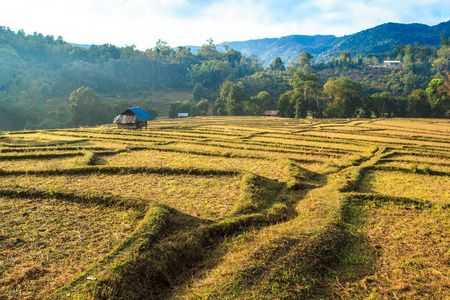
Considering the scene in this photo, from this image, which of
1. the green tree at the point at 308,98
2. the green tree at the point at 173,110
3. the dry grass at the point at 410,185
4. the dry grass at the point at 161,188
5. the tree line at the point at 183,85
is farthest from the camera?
the green tree at the point at 173,110

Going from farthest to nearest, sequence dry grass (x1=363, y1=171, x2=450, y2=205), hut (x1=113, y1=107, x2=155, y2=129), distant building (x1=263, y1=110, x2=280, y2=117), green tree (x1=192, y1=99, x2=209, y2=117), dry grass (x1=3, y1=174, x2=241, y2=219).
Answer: green tree (x1=192, y1=99, x2=209, y2=117) → distant building (x1=263, y1=110, x2=280, y2=117) → hut (x1=113, y1=107, x2=155, y2=129) → dry grass (x1=363, y1=171, x2=450, y2=205) → dry grass (x1=3, y1=174, x2=241, y2=219)

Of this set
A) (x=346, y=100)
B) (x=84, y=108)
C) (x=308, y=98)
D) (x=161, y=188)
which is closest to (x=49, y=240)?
(x=161, y=188)

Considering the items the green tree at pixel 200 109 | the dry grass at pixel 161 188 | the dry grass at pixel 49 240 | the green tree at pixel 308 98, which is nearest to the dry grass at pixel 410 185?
the dry grass at pixel 161 188

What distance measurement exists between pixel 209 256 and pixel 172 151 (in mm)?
10652

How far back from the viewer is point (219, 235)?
562 cm

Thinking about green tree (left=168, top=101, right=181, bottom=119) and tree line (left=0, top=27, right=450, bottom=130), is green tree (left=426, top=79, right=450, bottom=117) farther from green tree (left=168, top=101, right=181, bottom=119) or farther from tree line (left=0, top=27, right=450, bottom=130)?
green tree (left=168, top=101, right=181, bottom=119)

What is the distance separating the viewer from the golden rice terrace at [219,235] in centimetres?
398

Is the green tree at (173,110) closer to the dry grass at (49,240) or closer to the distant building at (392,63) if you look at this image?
the dry grass at (49,240)

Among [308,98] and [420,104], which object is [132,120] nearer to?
[308,98]

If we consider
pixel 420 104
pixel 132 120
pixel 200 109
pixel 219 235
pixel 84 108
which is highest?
pixel 420 104

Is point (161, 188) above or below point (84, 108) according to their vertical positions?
below

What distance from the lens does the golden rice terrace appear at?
157 inches

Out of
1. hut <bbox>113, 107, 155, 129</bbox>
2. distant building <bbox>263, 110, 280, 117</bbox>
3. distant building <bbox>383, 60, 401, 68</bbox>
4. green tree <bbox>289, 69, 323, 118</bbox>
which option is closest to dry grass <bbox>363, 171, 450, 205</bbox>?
hut <bbox>113, 107, 155, 129</bbox>

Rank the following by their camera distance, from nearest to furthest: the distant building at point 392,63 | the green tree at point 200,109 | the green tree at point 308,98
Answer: the green tree at point 308,98, the green tree at point 200,109, the distant building at point 392,63
